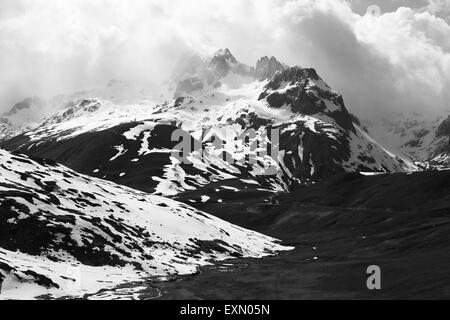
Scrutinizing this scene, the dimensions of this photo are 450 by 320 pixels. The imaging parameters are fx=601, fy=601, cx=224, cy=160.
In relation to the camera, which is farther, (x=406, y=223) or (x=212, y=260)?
(x=406, y=223)

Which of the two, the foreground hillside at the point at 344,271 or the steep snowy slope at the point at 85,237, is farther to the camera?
the steep snowy slope at the point at 85,237

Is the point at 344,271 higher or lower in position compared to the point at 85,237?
lower

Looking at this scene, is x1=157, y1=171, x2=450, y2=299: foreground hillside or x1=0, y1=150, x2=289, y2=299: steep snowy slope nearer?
x1=157, y1=171, x2=450, y2=299: foreground hillside

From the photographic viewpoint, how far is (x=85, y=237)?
104 meters

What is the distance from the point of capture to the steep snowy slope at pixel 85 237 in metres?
82.6

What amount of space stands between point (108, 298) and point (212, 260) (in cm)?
5047

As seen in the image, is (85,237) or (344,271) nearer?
(85,237)

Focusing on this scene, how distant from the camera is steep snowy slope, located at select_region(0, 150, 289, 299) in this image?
82.6 m
